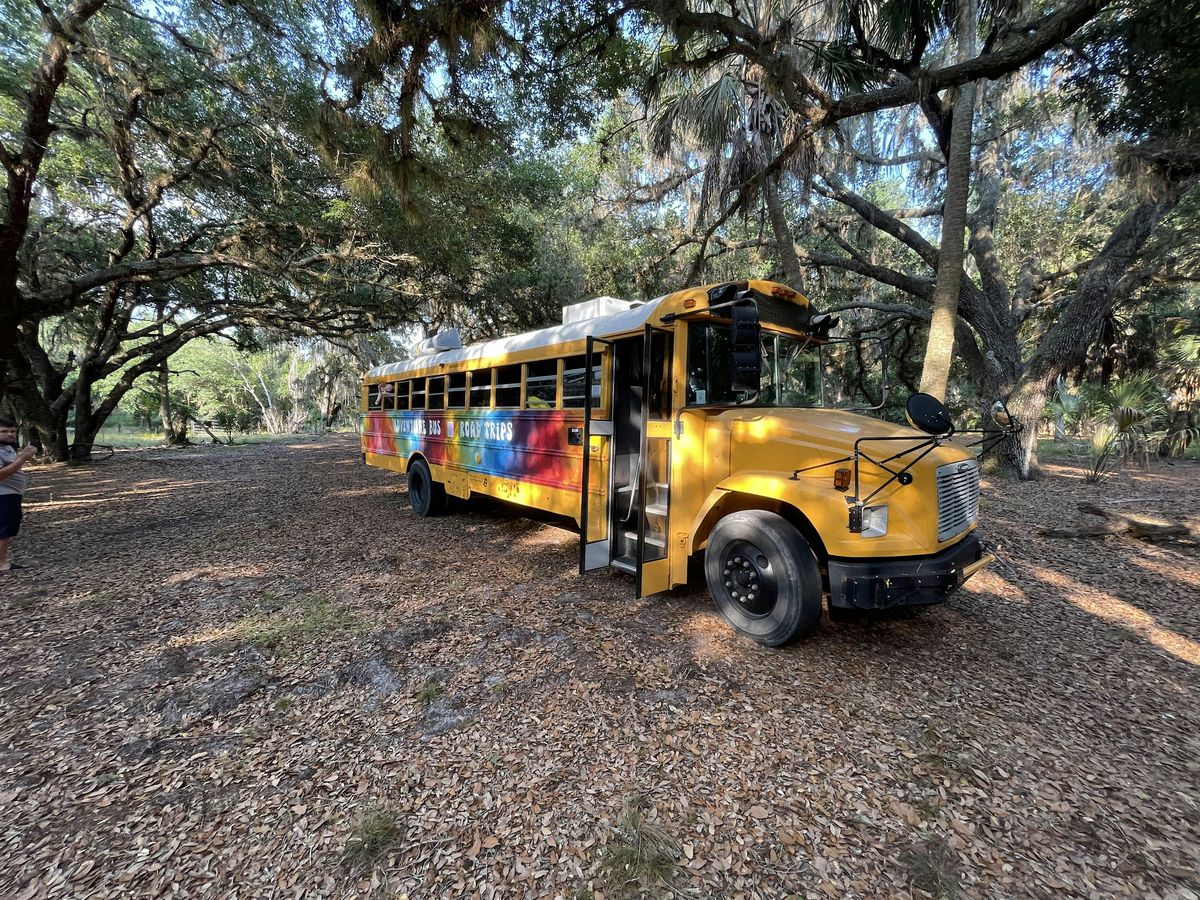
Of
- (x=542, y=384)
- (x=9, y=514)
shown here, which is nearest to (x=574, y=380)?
(x=542, y=384)

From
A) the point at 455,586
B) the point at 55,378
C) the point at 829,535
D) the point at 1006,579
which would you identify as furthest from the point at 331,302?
the point at 1006,579

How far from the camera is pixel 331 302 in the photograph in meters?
13.9

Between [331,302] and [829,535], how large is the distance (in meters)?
14.7

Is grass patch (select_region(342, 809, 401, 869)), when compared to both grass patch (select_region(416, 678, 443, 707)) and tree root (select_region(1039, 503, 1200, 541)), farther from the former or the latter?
tree root (select_region(1039, 503, 1200, 541))

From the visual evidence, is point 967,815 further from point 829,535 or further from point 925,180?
point 925,180

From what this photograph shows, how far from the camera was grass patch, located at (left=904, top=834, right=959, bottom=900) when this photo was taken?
1970 millimetres

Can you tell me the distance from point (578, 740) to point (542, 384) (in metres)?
3.94

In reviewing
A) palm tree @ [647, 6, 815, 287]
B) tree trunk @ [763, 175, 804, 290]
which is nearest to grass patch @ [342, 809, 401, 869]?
palm tree @ [647, 6, 815, 287]

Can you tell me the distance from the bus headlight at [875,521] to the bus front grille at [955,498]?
15.1 inches

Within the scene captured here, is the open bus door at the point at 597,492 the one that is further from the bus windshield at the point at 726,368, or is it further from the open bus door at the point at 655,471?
the bus windshield at the point at 726,368

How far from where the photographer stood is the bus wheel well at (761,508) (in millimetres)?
3789

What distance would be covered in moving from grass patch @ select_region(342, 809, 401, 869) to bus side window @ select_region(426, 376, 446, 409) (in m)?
6.24

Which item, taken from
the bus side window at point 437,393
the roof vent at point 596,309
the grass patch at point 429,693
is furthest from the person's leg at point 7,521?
the roof vent at point 596,309

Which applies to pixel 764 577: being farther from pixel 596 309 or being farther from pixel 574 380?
pixel 596 309
